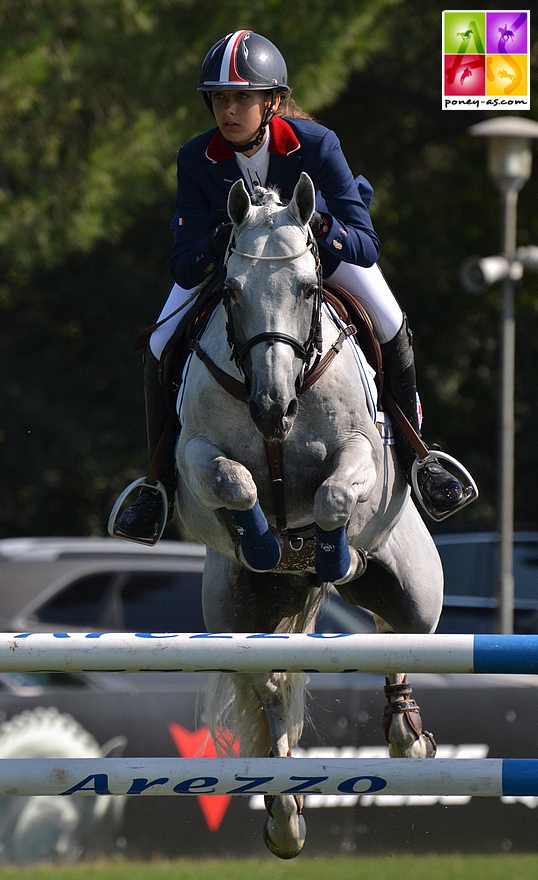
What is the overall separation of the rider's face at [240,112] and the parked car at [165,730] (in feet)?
10.9

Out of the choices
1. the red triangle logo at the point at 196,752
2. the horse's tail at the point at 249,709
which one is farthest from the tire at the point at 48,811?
the horse's tail at the point at 249,709

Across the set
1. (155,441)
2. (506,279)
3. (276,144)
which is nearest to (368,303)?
(276,144)

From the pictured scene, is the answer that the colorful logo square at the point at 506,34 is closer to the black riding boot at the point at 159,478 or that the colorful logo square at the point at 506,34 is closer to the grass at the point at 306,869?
the black riding boot at the point at 159,478

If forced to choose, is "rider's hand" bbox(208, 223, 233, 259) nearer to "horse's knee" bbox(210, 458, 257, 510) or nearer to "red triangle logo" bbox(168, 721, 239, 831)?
"horse's knee" bbox(210, 458, 257, 510)

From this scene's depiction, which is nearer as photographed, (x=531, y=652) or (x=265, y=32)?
(x=531, y=652)

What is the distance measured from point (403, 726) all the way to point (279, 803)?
1.76 ft

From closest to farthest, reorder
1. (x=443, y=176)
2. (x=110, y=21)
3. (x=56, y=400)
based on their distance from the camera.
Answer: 1. (x=110, y=21)
2. (x=56, y=400)
3. (x=443, y=176)

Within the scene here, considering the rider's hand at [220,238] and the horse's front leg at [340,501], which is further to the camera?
the rider's hand at [220,238]

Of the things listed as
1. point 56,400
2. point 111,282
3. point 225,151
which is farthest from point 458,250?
point 225,151

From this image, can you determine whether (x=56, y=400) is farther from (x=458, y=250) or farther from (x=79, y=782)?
(x=79, y=782)

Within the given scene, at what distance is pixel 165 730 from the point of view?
641cm

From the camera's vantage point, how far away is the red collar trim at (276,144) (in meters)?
4.00

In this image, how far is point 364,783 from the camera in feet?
11.1

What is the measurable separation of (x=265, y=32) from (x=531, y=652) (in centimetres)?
847
